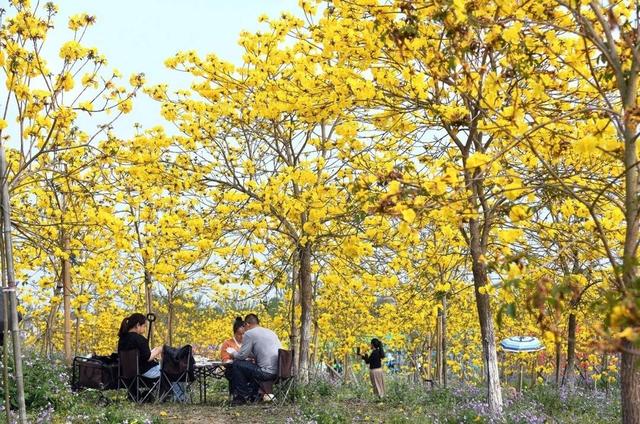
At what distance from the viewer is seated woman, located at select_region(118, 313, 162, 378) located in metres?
8.89

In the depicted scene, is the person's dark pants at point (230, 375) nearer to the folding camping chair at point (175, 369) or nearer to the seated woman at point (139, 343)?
the folding camping chair at point (175, 369)

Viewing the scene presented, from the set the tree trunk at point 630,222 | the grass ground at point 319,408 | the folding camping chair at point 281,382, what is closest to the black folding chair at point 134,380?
the grass ground at point 319,408

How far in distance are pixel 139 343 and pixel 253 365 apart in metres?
1.38

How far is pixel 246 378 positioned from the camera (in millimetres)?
9352

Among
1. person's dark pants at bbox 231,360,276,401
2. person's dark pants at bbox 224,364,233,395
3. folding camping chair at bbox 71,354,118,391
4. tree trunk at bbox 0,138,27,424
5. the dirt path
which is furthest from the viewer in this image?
person's dark pants at bbox 224,364,233,395

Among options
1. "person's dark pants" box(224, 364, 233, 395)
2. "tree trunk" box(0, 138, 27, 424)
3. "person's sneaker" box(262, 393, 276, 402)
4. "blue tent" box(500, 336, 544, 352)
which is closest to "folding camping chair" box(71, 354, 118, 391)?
"person's dark pants" box(224, 364, 233, 395)

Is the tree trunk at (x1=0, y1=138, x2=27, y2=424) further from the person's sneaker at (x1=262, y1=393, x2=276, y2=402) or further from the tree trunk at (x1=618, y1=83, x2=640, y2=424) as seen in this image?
the person's sneaker at (x1=262, y1=393, x2=276, y2=402)

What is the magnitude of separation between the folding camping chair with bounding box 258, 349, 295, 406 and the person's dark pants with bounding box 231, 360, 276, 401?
0.09 meters

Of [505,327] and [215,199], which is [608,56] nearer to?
[215,199]

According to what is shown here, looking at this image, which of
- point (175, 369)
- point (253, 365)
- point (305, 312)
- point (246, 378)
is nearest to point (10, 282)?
point (175, 369)

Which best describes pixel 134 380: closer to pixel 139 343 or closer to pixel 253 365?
pixel 139 343

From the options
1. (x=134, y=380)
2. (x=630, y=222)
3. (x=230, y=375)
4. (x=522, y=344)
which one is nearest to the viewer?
(x=630, y=222)

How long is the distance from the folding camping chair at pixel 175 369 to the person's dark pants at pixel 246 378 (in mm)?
531

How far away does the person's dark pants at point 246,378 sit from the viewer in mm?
9250
